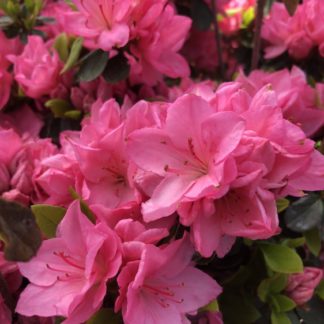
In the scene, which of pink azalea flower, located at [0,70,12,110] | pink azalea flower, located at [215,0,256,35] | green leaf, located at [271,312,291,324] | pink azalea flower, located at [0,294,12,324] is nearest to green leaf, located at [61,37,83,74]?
pink azalea flower, located at [0,70,12,110]

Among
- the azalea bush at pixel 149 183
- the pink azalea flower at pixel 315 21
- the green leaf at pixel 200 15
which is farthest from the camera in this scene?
the green leaf at pixel 200 15

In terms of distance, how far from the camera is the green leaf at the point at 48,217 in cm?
76

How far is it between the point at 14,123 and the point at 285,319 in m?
0.58

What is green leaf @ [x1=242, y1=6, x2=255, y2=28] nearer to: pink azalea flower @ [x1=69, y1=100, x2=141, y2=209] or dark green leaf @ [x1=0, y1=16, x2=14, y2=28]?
dark green leaf @ [x1=0, y1=16, x2=14, y2=28]

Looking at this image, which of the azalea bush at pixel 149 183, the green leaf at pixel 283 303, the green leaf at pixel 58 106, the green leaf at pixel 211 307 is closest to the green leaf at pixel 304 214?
the azalea bush at pixel 149 183

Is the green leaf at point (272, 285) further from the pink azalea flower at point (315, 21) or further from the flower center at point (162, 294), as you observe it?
the pink azalea flower at point (315, 21)

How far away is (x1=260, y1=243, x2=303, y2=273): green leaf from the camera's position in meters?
0.85

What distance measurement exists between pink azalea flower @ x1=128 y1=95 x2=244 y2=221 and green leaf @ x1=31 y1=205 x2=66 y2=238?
0.13 metres

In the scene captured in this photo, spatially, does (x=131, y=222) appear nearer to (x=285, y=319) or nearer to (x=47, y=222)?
(x=47, y=222)

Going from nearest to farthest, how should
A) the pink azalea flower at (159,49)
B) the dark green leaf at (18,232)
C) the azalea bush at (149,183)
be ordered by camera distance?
the dark green leaf at (18,232) → the azalea bush at (149,183) → the pink azalea flower at (159,49)

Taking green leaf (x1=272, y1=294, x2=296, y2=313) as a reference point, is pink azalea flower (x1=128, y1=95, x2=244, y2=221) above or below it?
above

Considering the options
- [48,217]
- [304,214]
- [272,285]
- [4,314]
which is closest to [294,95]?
[304,214]

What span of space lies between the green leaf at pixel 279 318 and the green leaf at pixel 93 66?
0.46 m

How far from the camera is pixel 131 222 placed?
2.29 feet
